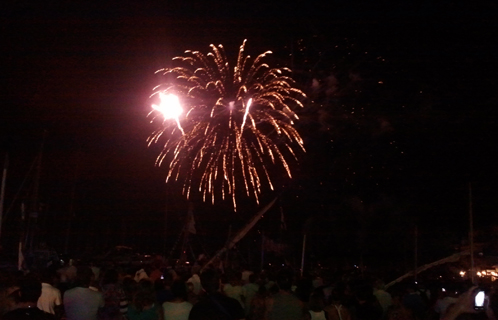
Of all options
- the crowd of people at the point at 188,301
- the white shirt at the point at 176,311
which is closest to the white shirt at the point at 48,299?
the crowd of people at the point at 188,301

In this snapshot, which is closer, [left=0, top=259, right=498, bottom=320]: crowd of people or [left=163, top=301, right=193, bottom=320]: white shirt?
[left=0, top=259, right=498, bottom=320]: crowd of people

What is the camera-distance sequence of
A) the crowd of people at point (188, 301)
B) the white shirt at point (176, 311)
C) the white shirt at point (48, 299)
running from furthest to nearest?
the white shirt at point (48, 299) → the white shirt at point (176, 311) → the crowd of people at point (188, 301)

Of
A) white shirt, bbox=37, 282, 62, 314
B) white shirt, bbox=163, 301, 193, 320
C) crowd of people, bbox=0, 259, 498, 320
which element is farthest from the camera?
white shirt, bbox=37, 282, 62, 314

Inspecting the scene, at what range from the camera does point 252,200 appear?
37.9 metres

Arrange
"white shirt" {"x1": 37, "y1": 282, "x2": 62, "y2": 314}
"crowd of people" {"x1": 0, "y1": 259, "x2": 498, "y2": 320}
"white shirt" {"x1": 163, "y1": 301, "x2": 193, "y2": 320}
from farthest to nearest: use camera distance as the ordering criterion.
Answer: "white shirt" {"x1": 37, "y1": 282, "x2": 62, "y2": 314}, "white shirt" {"x1": 163, "y1": 301, "x2": 193, "y2": 320}, "crowd of people" {"x1": 0, "y1": 259, "x2": 498, "y2": 320}

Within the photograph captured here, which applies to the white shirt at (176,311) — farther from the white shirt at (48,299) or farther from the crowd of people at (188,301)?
the white shirt at (48,299)

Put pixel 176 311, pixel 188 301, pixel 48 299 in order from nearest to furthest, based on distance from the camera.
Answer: pixel 176 311, pixel 188 301, pixel 48 299

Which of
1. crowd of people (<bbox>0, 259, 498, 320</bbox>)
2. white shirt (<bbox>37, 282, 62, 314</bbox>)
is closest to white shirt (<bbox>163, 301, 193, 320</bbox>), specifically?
crowd of people (<bbox>0, 259, 498, 320</bbox>)

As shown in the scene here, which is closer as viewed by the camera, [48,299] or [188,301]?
[188,301]

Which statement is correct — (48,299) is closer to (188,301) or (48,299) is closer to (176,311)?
(188,301)

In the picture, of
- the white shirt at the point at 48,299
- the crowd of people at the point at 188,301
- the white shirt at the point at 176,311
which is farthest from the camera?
the white shirt at the point at 48,299

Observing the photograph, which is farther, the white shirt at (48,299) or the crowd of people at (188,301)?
the white shirt at (48,299)

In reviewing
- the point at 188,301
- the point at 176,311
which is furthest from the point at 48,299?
the point at 176,311

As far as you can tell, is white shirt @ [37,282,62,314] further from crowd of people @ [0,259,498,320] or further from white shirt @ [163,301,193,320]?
white shirt @ [163,301,193,320]
